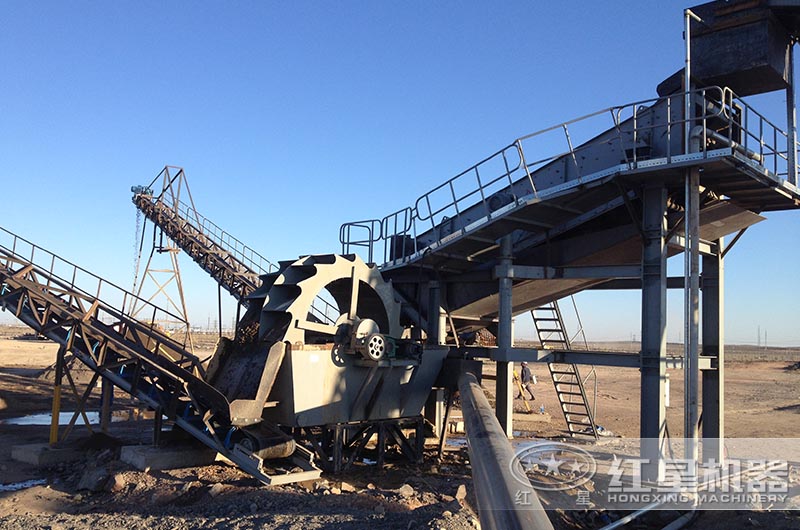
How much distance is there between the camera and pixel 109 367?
40.9 ft

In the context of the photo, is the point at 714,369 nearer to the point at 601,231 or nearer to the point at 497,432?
the point at 601,231

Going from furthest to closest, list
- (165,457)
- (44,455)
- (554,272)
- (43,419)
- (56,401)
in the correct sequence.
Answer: (43,419)
(56,401)
(554,272)
(44,455)
(165,457)

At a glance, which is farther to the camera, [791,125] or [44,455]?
[44,455]

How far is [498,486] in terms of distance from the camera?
355cm

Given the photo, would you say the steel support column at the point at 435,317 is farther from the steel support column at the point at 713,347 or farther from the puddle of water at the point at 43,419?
the puddle of water at the point at 43,419

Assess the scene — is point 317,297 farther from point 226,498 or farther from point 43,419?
point 43,419

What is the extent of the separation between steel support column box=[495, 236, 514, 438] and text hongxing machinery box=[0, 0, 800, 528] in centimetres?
3

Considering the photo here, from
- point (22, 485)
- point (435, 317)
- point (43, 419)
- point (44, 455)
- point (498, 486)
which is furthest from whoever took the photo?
point (43, 419)

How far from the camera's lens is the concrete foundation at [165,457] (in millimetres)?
11094

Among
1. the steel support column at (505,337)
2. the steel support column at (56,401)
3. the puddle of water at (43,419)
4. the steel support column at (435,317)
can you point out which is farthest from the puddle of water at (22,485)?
the steel support column at (505,337)

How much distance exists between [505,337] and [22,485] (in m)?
9.37

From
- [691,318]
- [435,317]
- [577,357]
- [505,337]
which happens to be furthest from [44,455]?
[691,318]

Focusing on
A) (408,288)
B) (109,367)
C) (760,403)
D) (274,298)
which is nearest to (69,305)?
(109,367)

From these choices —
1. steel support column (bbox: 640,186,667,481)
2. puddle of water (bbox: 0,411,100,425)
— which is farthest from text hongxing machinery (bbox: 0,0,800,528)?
puddle of water (bbox: 0,411,100,425)
